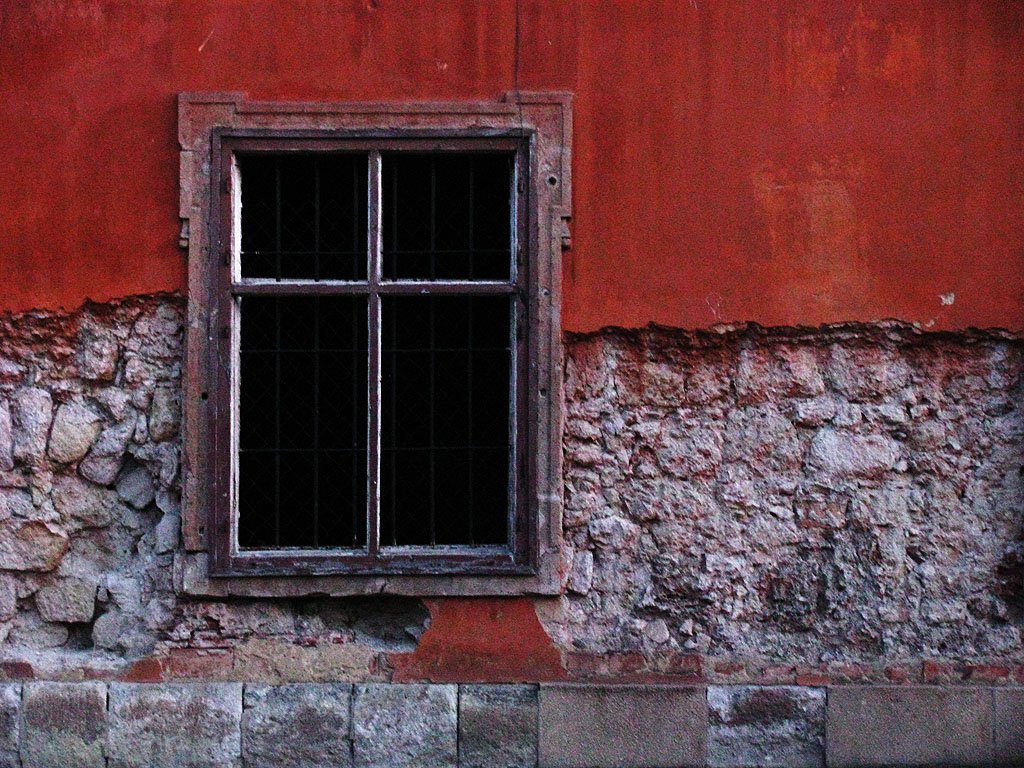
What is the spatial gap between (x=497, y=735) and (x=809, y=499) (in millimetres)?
1732

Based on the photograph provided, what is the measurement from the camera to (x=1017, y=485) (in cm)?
546

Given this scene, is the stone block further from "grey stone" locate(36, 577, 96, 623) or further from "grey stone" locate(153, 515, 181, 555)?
"grey stone" locate(36, 577, 96, 623)

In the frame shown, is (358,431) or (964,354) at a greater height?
(964,354)

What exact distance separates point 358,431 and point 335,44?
5.70 feet

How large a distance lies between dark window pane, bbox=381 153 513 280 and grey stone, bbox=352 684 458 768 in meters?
1.88

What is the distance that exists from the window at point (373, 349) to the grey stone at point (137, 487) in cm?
24

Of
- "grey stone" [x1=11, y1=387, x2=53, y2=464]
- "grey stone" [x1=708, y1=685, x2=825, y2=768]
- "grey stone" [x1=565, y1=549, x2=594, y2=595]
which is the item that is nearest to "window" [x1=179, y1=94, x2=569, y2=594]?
"grey stone" [x1=565, y1=549, x2=594, y2=595]

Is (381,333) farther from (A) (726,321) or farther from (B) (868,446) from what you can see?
(B) (868,446)

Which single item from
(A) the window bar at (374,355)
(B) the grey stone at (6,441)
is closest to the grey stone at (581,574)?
(A) the window bar at (374,355)

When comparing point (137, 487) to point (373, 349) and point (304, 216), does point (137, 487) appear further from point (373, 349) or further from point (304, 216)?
point (304, 216)

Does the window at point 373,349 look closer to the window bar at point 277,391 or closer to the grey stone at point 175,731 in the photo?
the window bar at point 277,391

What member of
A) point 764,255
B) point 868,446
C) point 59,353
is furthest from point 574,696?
point 59,353

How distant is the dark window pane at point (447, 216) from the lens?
550 cm

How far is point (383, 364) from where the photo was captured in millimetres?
5488
